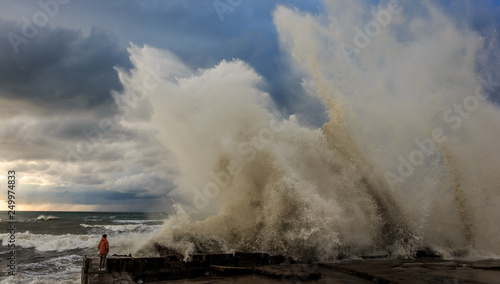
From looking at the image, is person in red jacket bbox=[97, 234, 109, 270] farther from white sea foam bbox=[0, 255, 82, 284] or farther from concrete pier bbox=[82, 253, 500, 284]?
white sea foam bbox=[0, 255, 82, 284]

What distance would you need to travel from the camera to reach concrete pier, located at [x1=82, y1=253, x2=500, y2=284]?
24.6 feet

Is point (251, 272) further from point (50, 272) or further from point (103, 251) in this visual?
point (50, 272)

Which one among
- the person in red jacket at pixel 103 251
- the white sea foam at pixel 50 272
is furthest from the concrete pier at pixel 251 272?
the white sea foam at pixel 50 272

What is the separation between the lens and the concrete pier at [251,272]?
7.51 m

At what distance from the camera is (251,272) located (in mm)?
8516

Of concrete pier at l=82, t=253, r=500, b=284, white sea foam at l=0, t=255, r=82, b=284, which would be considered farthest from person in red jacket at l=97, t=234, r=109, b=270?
white sea foam at l=0, t=255, r=82, b=284

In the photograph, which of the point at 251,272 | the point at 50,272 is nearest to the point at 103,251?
the point at 251,272

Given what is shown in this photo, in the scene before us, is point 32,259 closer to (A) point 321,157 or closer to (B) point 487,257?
(A) point 321,157

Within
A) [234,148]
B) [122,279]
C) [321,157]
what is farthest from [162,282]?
[321,157]

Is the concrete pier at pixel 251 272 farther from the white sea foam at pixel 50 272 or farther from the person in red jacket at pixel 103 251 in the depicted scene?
the white sea foam at pixel 50 272

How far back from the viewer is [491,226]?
1456 centimetres

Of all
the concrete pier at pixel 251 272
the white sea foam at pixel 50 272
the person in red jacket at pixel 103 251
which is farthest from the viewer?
the white sea foam at pixel 50 272

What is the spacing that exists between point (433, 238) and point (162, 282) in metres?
12.8

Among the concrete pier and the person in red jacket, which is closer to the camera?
the concrete pier
